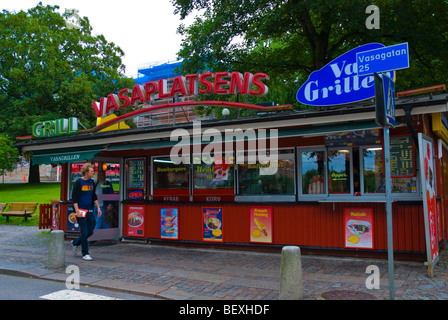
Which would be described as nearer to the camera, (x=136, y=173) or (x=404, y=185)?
(x=404, y=185)

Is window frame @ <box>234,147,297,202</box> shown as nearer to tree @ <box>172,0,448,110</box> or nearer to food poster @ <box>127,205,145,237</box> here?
food poster @ <box>127,205,145,237</box>

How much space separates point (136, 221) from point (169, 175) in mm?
1641

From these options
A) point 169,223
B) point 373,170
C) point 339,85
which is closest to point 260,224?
point 169,223

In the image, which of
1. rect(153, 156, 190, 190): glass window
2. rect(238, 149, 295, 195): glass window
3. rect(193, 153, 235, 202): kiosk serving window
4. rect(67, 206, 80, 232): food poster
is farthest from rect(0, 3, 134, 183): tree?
rect(238, 149, 295, 195): glass window

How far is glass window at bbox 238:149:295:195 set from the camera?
894cm

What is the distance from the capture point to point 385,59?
16.8 ft

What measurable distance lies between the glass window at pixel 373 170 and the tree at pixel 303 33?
6.86 meters

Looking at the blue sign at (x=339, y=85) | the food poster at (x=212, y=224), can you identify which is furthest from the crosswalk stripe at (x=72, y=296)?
the blue sign at (x=339, y=85)

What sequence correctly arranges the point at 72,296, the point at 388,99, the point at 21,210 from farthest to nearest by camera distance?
1. the point at 21,210
2. the point at 72,296
3. the point at 388,99

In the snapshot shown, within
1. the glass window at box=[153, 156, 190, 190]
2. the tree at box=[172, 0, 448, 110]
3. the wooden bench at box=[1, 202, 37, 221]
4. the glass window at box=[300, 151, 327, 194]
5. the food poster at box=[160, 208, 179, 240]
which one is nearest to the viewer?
the glass window at box=[300, 151, 327, 194]

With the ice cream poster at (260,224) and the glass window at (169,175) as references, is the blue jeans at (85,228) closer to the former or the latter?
the glass window at (169,175)

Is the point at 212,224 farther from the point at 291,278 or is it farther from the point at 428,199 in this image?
the point at 428,199

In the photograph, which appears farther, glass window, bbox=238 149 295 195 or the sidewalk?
glass window, bbox=238 149 295 195
